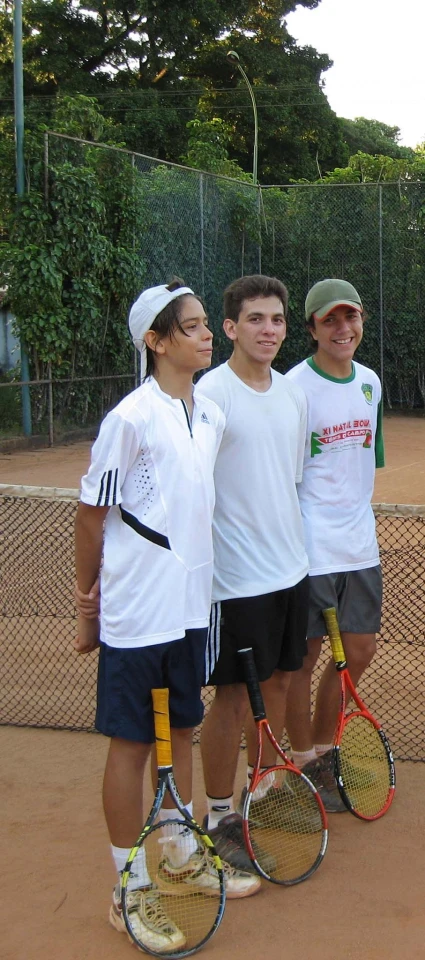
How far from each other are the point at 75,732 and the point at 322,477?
1509 millimetres

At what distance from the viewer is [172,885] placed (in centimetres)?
256

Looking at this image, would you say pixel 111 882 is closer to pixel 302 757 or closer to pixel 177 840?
pixel 177 840

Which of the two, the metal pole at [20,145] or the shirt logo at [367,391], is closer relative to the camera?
the shirt logo at [367,391]

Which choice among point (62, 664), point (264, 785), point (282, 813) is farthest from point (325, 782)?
point (62, 664)

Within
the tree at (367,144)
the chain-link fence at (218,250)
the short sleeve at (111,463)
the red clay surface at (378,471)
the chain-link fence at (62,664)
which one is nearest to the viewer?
the short sleeve at (111,463)

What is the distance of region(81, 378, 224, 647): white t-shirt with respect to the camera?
2.40 m

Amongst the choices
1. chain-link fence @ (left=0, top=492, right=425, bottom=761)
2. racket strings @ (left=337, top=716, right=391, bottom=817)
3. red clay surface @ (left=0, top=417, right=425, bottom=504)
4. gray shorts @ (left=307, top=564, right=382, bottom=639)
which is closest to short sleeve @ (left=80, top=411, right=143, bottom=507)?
gray shorts @ (left=307, top=564, right=382, bottom=639)

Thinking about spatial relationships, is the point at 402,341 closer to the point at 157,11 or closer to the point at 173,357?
the point at 173,357

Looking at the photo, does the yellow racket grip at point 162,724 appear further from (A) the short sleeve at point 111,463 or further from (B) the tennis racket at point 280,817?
(A) the short sleeve at point 111,463

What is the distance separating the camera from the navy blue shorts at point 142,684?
2.44 metres

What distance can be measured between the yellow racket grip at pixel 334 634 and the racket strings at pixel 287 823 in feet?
1.23

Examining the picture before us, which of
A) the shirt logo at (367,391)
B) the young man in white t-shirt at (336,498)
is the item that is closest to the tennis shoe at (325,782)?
the young man in white t-shirt at (336,498)

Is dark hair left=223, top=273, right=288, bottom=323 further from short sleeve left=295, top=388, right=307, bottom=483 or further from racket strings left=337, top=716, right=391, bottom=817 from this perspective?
racket strings left=337, top=716, right=391, bottom=817

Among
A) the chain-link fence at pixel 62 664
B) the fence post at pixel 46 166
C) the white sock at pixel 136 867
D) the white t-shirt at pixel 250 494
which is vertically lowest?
the chain-link fence at pixel 62 664
